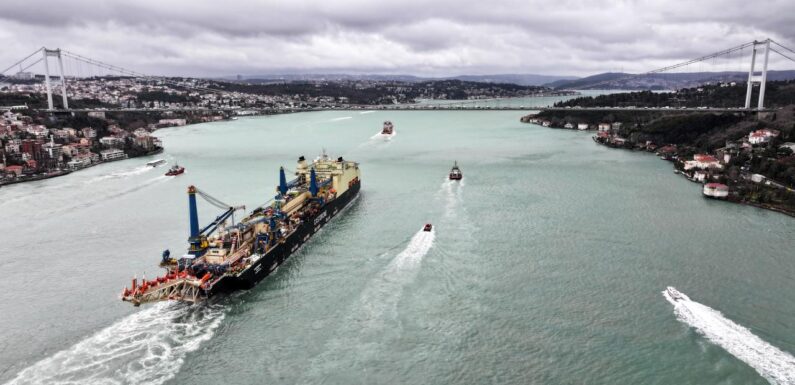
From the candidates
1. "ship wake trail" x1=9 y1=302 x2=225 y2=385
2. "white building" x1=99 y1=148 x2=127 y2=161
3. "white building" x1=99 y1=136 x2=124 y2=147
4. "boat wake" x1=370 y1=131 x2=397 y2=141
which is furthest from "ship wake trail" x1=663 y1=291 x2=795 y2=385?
"white building" x1=99 y1=136 x2=124 y2=147

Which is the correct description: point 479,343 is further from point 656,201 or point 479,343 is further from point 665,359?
point 656,201

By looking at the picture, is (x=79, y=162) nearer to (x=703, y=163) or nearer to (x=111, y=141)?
(x=111, y=141)

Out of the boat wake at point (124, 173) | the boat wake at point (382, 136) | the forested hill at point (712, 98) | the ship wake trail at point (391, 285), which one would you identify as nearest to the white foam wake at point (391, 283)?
the ship wake trail at point (391, 285)

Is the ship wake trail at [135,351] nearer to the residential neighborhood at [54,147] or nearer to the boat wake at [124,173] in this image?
the boat wake at [124,173]

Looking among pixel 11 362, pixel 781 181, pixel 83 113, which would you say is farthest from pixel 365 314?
pixel 83 113

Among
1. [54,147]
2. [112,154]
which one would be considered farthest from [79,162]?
[112,154]

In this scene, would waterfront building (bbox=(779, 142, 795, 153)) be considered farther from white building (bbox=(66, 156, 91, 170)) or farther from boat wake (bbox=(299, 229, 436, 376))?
white building (bbox=(66, 156, 91, 170))
